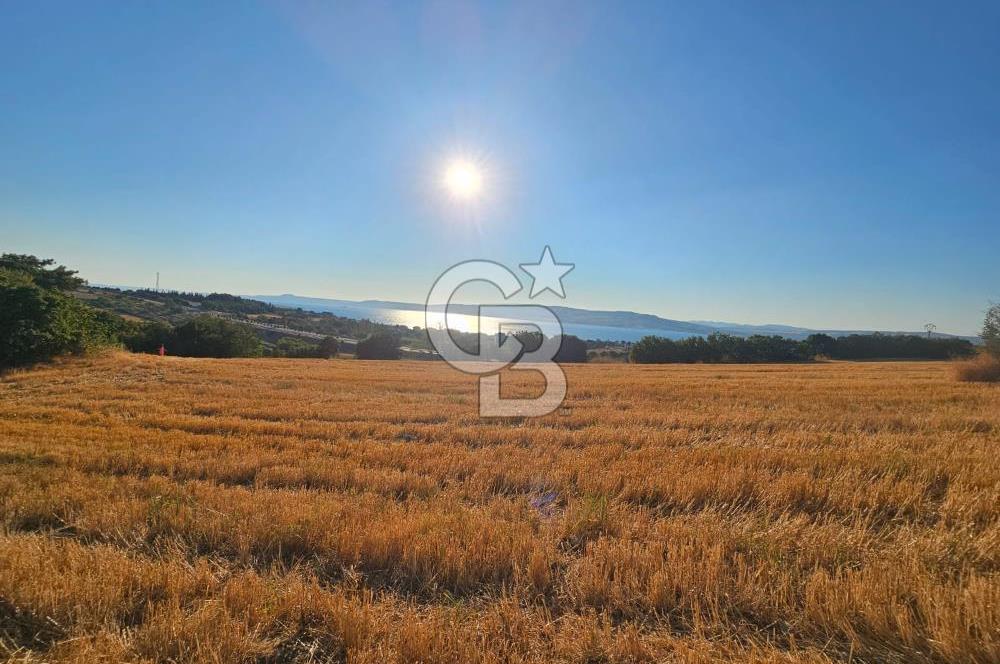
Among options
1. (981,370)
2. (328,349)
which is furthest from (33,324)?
(981,370)

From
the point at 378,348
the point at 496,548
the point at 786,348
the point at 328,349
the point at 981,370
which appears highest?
the point at 786,348

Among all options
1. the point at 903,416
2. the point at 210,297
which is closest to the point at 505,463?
the point at 903,416

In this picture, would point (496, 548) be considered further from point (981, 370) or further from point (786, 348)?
point (786, 348)

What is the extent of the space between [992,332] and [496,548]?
35.6 meters

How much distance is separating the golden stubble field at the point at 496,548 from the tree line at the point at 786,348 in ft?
196

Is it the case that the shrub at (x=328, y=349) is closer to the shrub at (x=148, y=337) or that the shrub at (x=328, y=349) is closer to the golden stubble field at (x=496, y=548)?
Result: the shrub at (x=148, y=337)

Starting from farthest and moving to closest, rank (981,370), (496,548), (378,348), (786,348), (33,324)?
(378,348)
(786,348)
(981,370)
(33,324)
(496,548)

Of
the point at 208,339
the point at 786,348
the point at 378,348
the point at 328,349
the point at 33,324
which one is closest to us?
the point at 33,324

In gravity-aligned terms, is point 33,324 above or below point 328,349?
above

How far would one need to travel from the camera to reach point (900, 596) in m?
3.13

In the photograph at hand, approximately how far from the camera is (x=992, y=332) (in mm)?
24641

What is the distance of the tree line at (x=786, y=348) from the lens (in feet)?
207

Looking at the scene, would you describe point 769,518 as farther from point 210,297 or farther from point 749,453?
point 210,297

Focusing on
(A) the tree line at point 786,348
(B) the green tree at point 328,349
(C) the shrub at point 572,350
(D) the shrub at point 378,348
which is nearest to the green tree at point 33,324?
(B) the green tree at point 328,349
